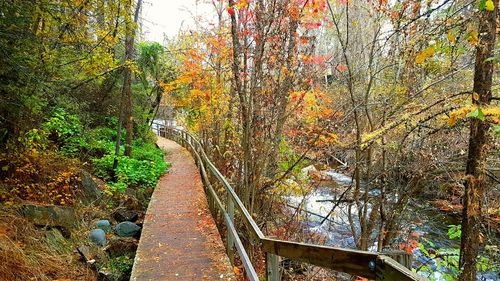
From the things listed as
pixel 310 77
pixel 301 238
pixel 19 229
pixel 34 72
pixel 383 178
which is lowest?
pixel 301 238

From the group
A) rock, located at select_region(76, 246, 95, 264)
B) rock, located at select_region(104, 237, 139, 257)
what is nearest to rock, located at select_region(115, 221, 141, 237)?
rock, located at select_region(104, 237, 139, 257)

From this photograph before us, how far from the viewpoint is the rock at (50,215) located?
20.5 feet

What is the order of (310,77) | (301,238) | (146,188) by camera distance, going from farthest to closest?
(146,188), (301,238), (310,77)

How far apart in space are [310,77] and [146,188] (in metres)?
7.14

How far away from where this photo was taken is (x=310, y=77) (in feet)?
24.4

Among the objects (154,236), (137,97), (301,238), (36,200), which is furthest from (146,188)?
(137,97)

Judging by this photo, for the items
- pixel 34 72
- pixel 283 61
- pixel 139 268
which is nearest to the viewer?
pixel 139 268

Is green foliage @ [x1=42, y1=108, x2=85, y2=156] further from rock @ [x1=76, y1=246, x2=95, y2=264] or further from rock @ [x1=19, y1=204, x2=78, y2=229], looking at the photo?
rock @ [x1=76, y1=246, x2=95, y2=264]

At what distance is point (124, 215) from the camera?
924 cm

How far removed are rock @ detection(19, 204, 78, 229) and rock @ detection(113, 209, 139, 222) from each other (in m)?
1.68

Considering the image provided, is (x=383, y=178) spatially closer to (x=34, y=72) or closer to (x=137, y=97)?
(x=34, y=72)

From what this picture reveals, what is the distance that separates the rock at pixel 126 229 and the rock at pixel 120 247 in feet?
1.72

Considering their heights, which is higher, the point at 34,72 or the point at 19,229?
the point at 34,72

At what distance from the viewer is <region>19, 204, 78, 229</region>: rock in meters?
6.24
